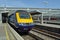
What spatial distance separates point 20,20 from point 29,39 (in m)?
3.30

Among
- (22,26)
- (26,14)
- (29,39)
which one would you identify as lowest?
(29,39)

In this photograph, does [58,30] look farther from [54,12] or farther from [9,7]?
[54,12]

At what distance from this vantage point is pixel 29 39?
65.8ft

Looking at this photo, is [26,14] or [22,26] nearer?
[22,26]

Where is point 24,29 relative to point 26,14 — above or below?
below

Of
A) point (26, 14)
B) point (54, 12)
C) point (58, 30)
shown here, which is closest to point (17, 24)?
point (26, 14)

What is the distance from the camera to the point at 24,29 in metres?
21.6

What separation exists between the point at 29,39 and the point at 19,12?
4680mm

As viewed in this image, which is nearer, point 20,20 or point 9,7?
point 20,20

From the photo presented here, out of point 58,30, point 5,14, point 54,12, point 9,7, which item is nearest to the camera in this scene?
point 58,30

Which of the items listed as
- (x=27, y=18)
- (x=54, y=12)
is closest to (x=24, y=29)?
(x=27, y=18)

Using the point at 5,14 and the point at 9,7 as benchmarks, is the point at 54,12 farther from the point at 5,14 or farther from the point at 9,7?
the point at 5,14

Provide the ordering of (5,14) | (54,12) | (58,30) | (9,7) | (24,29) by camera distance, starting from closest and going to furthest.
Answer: (24,29)
(58,30)
(5,14)
(9,7)
(54,12)

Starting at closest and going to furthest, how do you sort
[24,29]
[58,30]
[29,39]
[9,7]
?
1. [29,39]
2. [24,29]
3. [58,30]
4. [9,7]
